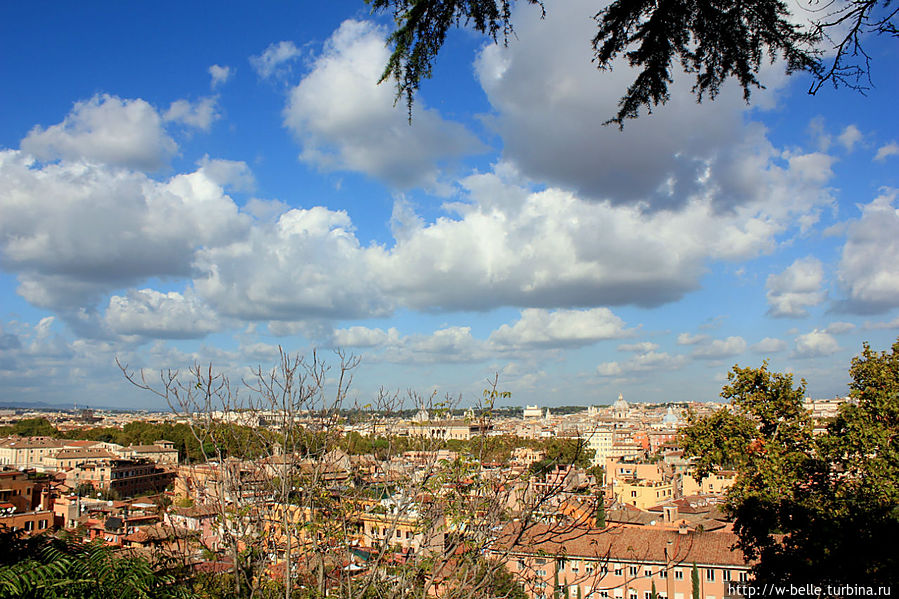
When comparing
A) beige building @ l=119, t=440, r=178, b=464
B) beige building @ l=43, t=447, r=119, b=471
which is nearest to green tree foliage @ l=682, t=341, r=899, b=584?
beige building @ l=43, t=447, r=119, b=471

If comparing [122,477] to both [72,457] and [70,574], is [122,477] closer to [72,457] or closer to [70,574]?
[72,457]

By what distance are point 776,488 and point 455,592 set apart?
6.42 meters

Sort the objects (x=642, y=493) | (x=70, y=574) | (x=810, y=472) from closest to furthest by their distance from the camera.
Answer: (x=70, y=574) < (x=810, y=472) < (x=642, y=493)

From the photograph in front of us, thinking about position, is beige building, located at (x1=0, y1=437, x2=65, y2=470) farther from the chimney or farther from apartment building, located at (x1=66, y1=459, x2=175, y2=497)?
the chimney

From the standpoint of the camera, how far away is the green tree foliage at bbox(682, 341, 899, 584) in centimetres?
707

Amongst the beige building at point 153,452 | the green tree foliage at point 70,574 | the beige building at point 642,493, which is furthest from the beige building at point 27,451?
the green tree foliage at point 70,574

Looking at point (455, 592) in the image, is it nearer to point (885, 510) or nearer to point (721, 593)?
point (885, 510)

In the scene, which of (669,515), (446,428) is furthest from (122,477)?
(446,428)

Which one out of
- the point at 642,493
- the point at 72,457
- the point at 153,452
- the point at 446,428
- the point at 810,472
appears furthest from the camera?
the point at 153,452

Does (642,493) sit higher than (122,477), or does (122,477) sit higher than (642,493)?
(642,493)

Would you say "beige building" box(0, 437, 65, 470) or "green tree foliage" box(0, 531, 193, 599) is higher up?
"green tree foliage" box(0, 531, 193, 599)

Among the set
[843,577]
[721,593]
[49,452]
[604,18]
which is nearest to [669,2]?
[604,18]

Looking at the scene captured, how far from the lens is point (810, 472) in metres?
8.16

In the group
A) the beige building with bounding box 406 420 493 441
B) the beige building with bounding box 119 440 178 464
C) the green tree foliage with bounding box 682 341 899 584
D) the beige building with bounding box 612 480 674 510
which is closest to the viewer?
the beige building with bounding box 406 420 493 441
